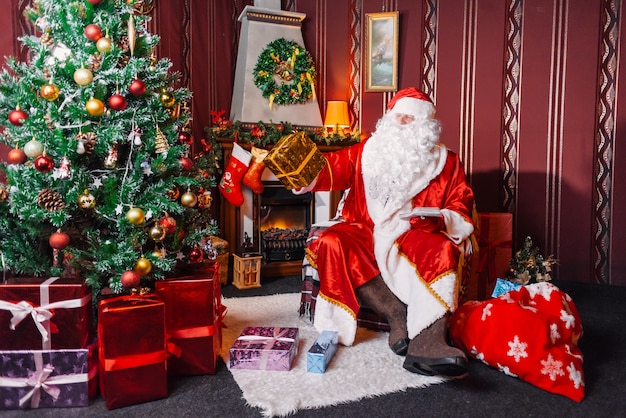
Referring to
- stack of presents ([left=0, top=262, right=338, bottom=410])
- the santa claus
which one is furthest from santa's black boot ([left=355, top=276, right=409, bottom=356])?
stack of presents ([left=0, top=262, right=338, bottom=410])

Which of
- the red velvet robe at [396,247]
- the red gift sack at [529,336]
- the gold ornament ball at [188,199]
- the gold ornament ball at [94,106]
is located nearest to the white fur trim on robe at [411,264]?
the red velvet robe at [396,247]

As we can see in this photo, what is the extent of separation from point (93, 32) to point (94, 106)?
33cm

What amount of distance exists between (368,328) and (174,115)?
1.65m

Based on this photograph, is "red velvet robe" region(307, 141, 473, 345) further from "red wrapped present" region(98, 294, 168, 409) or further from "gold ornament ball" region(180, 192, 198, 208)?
"red wrapped present" region(98, 294, 168, 409)

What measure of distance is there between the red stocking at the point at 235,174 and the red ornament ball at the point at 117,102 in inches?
79.3

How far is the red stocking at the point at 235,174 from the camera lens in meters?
4.15

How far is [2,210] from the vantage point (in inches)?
85.1

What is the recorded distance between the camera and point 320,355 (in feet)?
7.70

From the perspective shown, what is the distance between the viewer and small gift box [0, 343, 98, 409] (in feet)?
6.52

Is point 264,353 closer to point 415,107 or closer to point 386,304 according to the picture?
point 386,304

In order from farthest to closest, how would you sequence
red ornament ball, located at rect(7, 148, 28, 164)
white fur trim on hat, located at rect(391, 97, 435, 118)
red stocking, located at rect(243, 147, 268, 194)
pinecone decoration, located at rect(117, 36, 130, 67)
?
1. red stocking, located at rect(243, 147, 268, 194)
2. white fur trim on hat, located at rect(391, 97, 435, 118)
3. pinecone decoration, located at rect(117, 36, 130, 67)
4. red ornament ball, located at rect(7, 148, 28, 164)

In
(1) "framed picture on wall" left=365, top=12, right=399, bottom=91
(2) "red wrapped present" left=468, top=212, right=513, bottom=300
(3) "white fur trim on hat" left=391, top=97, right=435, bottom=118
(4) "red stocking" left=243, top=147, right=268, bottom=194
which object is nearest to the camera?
(3) "white fur trim on hat" left=391, top=97, right=435, bottom=118

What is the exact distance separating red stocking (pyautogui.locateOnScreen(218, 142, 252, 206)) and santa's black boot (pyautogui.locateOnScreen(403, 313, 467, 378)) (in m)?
2.21

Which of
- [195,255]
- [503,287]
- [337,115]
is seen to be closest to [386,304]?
[503,287]
